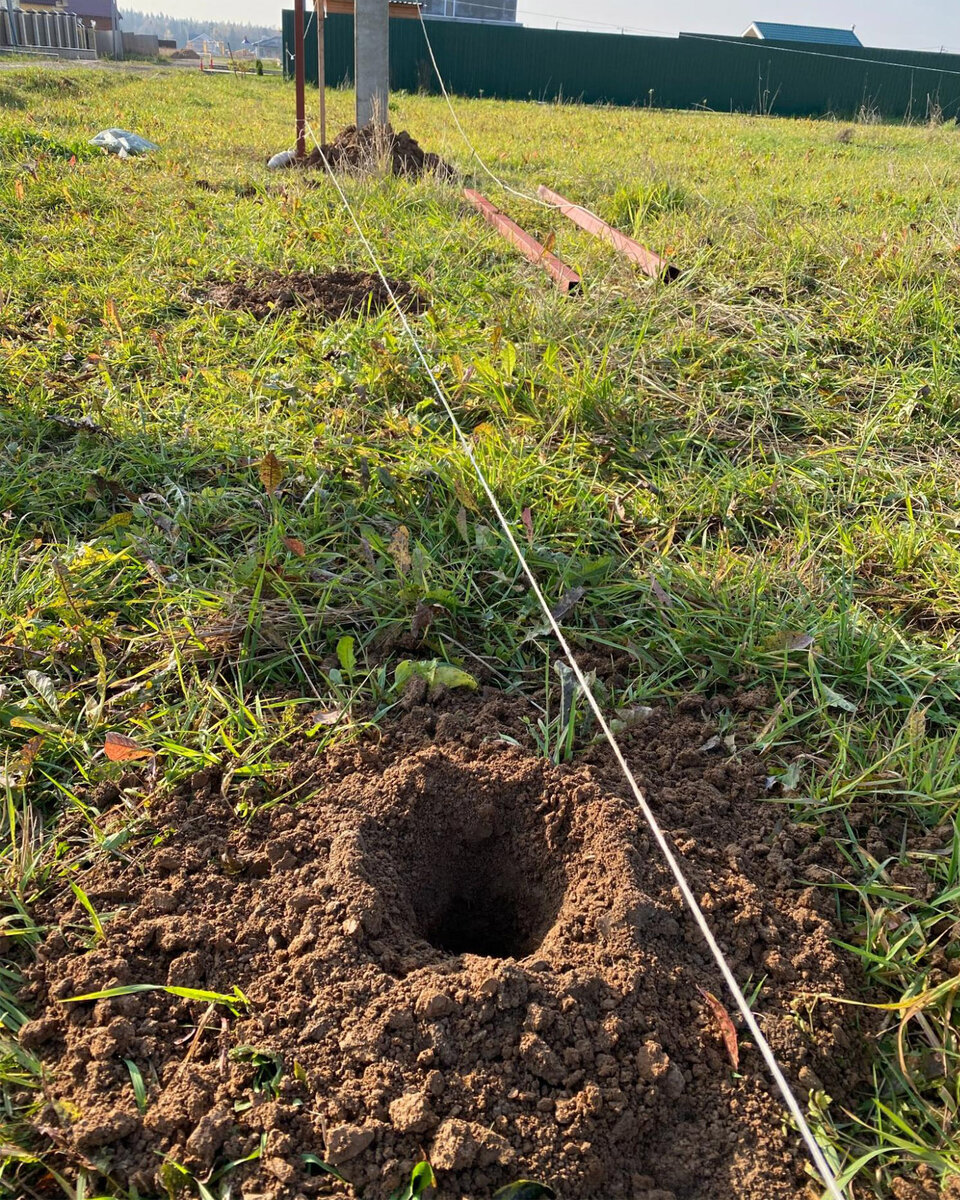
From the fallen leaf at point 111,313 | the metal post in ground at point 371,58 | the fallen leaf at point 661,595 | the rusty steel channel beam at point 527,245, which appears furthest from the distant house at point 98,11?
the fallen leaf at point 661,595

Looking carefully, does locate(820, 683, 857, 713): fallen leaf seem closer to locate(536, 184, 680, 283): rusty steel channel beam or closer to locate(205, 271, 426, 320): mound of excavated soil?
locate(536, 184, 680, 283): rusty steel channel beam

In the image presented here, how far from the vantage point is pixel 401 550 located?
2.24 meters

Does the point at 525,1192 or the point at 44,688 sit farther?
the point at 44,688

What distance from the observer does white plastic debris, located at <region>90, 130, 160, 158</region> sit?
713cm

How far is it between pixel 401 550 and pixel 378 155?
4765mm

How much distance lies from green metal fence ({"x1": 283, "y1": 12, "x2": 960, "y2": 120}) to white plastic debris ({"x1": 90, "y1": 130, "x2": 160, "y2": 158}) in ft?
47.4

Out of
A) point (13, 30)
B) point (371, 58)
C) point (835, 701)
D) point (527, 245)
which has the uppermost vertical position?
point (13, 30)

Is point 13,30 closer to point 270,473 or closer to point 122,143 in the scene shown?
point 122,143

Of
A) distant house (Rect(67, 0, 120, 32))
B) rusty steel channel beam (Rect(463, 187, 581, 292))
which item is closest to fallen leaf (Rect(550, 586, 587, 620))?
rusty steel channel beam (Rect(463, 187, 581, 292))

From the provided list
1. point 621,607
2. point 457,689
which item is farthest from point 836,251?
point 457,689

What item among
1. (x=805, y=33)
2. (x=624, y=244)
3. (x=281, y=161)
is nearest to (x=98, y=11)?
(x=805, y=33)

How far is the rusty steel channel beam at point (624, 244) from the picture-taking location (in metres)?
3.85

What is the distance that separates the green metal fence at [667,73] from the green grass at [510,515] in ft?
60.1

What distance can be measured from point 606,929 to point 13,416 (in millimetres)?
Result: 2779
